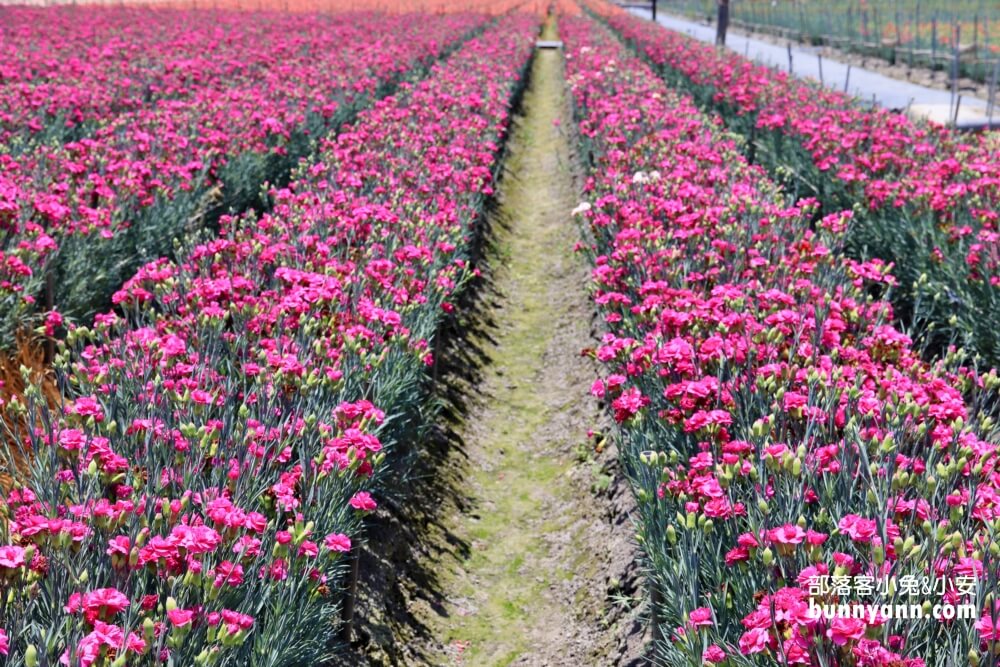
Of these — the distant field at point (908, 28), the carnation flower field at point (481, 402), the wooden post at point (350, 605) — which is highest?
the distant field at point (908, 28)

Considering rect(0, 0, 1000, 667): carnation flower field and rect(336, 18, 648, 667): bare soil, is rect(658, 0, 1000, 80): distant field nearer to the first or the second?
rect(0, 0, 1000, 667): carnation flower field

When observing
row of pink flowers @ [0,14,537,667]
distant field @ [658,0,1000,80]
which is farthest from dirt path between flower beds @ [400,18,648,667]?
distant field @ [658,0,1000,80]

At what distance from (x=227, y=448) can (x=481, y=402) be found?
3587 mm

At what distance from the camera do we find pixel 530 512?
560cm

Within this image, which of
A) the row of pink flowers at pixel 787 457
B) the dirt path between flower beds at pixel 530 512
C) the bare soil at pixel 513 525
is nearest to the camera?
the row of pink flowers at pixel 787 457

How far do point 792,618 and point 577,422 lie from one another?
161 inches

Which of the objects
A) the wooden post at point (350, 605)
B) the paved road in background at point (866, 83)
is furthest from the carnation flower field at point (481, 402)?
the paved road in background at point (866, 83)

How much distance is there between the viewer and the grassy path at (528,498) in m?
4.50

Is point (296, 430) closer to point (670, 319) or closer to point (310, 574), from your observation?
point (310, 574)

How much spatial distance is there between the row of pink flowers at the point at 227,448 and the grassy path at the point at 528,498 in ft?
2.65

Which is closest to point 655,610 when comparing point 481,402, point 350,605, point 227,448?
point 350,605

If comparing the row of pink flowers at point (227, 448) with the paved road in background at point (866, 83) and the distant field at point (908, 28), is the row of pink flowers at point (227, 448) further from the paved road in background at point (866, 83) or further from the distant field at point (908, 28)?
the distant field at point (908, 28)

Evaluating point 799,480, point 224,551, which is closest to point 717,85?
point 799,480

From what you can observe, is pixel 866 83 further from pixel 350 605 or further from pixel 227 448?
pixel 227 448
